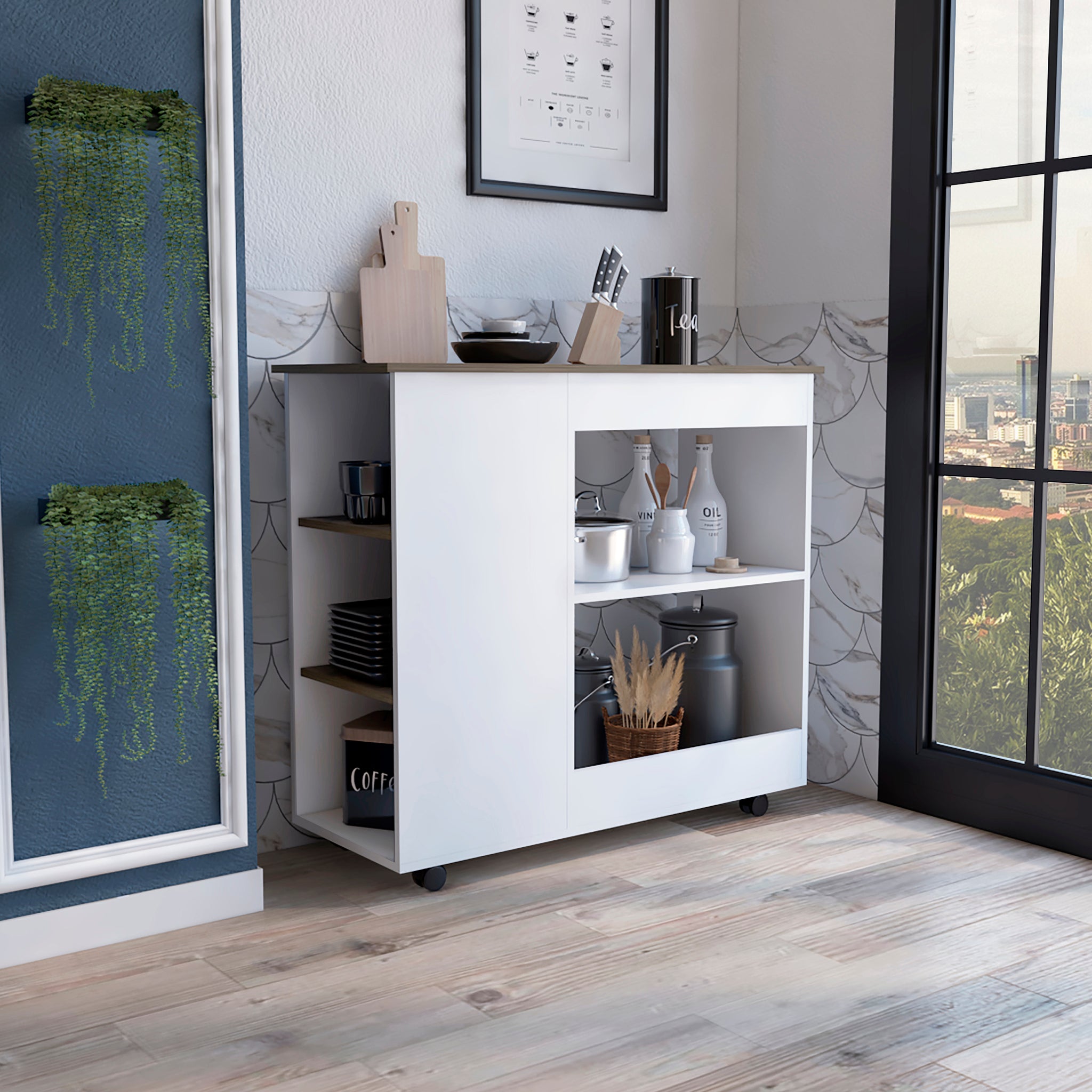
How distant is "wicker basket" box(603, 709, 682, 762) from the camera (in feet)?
8.95

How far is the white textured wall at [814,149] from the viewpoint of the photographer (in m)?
2.94

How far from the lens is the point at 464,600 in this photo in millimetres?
2391

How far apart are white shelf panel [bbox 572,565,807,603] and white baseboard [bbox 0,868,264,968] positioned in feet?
2.70

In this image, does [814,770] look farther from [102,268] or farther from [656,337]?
[102,268]

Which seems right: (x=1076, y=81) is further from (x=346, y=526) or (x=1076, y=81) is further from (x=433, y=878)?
(x=433, y=878)

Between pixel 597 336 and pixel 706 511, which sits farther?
pixel 706 511

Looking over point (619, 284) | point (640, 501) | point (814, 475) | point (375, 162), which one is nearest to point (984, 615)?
point (814, 475)

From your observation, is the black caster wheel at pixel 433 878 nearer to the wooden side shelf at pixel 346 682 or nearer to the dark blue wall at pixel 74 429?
the wooden side shelf at pixel 346 682

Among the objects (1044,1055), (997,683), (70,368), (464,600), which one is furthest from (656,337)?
(1044,1055)

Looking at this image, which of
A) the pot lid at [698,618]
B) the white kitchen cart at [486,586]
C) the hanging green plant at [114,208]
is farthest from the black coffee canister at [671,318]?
the hanging green plant at [114,208]

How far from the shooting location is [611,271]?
2.75m

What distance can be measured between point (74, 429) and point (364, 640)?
2.26ft

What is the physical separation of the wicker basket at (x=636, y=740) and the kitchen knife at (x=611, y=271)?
87 centimetres

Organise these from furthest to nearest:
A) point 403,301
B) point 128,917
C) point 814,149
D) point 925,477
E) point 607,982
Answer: point 814,149
point 925,477
point 403,301
point 128,917
point 607,982
